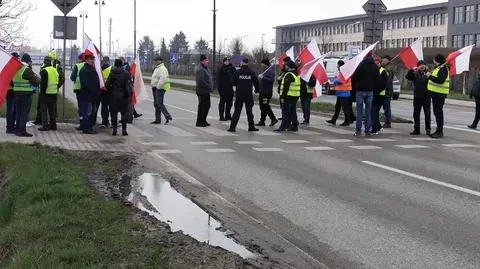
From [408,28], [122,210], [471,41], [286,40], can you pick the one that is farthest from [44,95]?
[286,40]

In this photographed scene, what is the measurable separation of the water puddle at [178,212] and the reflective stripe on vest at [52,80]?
6.12 m

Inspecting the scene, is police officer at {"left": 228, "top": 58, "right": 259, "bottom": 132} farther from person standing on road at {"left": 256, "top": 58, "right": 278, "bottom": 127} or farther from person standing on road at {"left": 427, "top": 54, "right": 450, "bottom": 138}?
person standing on road at {"left": 427, "top": 54, "right": 450, "bottom": 138}

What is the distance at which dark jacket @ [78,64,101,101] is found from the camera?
14.0 metres

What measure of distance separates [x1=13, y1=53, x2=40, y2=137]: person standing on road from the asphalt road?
261cm

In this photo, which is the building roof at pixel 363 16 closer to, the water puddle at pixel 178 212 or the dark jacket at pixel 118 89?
the dark jacket at pixel 118 89

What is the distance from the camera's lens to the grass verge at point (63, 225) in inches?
191

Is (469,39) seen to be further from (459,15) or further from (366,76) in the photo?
(366,76)

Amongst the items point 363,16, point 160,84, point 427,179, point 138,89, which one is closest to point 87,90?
point 138,89

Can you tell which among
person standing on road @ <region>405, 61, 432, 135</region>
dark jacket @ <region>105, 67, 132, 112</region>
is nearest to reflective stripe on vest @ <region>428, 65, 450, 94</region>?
person standing on road @ <region>405, 61, 432, 135</region>

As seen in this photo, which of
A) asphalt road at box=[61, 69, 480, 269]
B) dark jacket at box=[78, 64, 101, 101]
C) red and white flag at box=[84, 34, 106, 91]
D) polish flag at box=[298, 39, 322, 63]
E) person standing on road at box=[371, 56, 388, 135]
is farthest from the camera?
polish flag at box=[298, 39, 322, 63]

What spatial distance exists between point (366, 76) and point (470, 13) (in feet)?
284

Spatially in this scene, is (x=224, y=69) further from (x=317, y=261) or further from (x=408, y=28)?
(x=408, y=28)

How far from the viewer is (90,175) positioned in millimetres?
8836

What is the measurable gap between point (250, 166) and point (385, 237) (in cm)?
443
